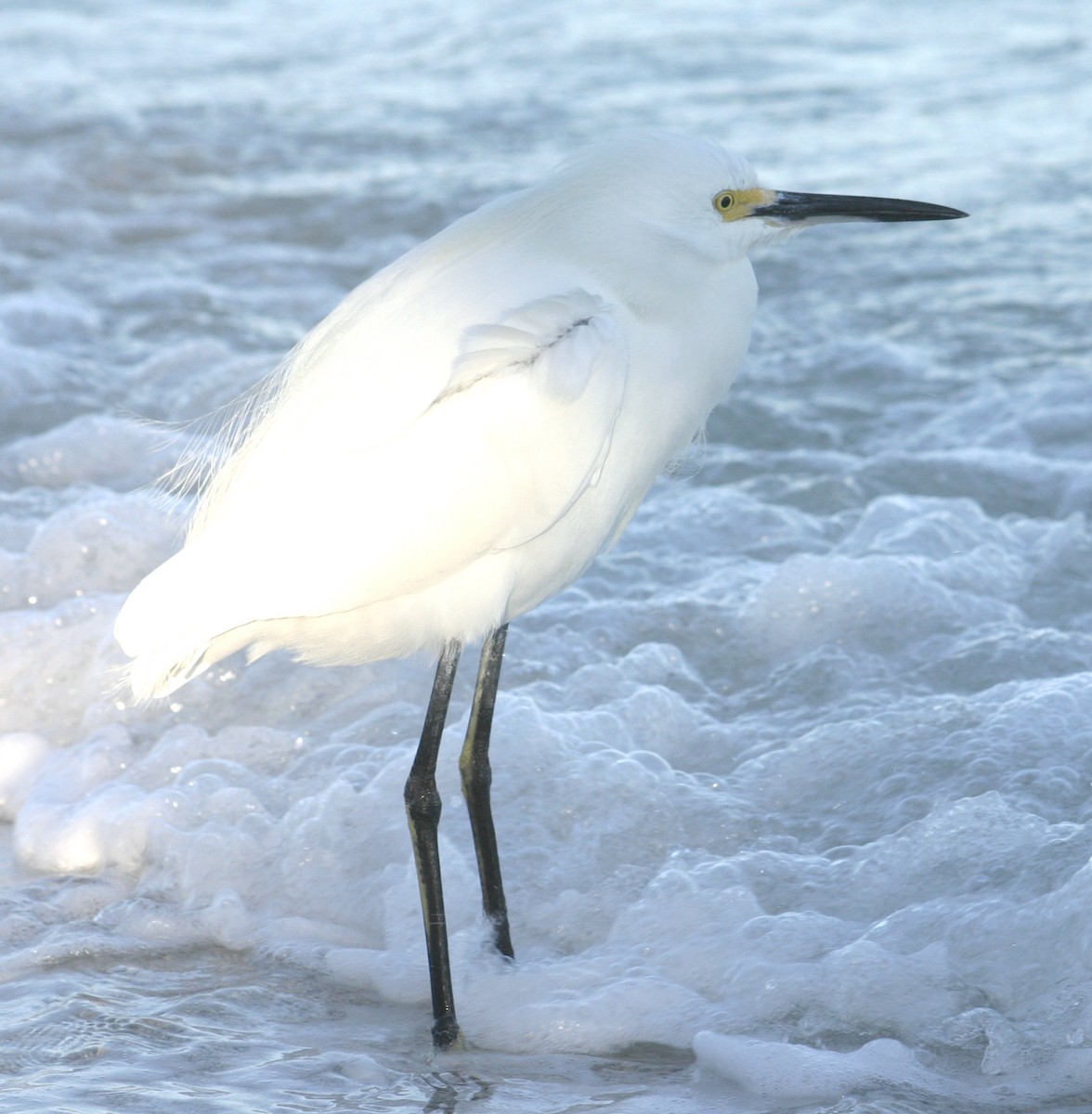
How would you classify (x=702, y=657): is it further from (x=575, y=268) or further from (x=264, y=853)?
(x=575, y=268)

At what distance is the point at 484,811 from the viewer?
2.85 metres

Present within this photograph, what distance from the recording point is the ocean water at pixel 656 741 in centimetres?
255

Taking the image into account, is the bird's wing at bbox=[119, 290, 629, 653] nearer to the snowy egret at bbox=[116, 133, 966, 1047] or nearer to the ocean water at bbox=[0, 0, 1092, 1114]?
the snowy egret at bbox=[116, 133, 966, 1047]

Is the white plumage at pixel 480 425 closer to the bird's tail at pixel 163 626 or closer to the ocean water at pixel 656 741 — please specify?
the bird's tail at pixel 163 626

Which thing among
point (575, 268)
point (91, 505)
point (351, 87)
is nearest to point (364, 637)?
point (575, 268)

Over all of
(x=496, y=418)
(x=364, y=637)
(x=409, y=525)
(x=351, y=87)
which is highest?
(x=351, y=87)

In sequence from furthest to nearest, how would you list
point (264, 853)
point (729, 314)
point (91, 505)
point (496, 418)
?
point (91, 505)
point (264, 853)
point (729, 314)
point (496, 418)

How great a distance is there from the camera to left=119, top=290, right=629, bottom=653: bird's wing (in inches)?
93.2

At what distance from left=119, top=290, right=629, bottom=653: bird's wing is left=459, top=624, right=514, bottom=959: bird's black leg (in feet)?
1.40

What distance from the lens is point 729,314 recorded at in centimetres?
261

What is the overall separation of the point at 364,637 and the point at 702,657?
54.9 inches

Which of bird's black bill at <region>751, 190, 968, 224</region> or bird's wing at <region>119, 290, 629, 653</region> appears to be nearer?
bird's wing at <region>119, 290, 629, 653</region>

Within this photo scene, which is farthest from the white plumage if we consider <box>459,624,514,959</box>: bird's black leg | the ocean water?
the ocean water

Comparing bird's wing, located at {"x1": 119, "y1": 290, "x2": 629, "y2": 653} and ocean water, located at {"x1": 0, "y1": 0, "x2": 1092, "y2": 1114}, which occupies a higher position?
bird's wing, located at {"x1": 119, "y1": 290, "x2": 629, "y2": 653}
